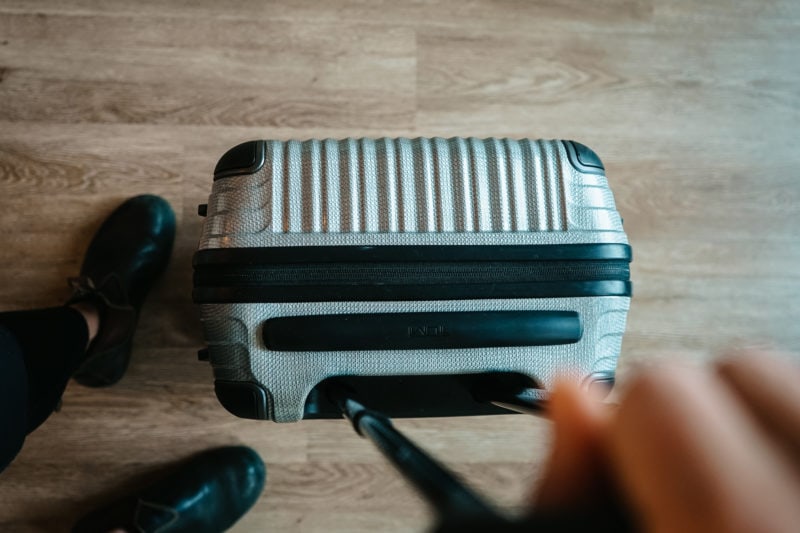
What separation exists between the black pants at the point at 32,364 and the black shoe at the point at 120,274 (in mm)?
66

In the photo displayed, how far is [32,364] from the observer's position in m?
0.76

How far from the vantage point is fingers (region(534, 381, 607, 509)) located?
0.30 m

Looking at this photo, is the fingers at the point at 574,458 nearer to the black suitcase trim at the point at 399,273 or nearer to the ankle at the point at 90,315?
the black suitcase trim at the point at 399,273

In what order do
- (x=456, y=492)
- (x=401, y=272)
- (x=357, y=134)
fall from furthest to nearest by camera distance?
1. (x=357, y=134)
2. (x=401, y=272)
3. (x=456, y=492)

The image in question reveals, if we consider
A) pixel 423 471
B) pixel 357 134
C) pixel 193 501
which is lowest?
pixel 193 501

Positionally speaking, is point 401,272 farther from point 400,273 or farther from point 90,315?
point 90,315

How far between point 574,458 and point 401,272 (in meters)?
0.41

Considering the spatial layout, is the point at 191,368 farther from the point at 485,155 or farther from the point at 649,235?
the point at 649,235

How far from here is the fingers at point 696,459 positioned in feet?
0.78

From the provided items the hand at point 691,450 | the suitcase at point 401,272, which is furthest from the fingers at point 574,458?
the suitcase at point 401,272

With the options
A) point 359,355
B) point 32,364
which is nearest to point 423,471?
point 359,355

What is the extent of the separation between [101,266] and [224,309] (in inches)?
18.7

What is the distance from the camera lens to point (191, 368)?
3.45 ft

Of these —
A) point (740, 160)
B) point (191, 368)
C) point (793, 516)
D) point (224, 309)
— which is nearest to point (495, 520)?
point (793, 516)
